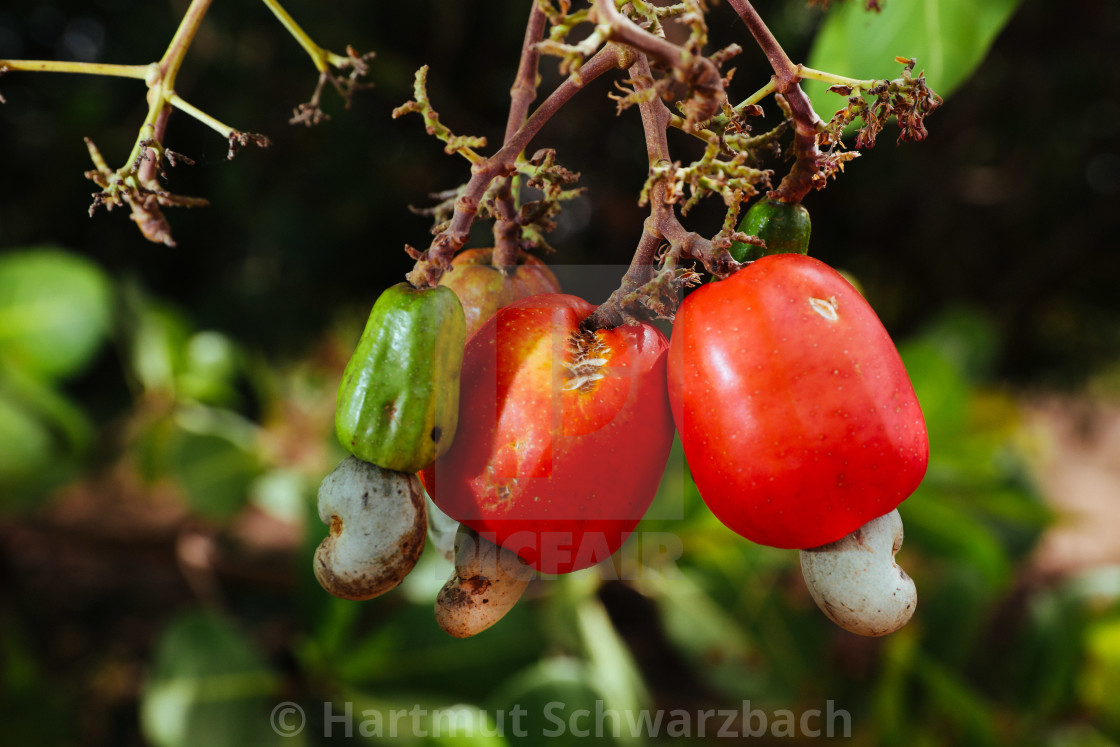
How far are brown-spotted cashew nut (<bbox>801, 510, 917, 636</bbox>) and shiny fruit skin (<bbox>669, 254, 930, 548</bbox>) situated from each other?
1 centimetres

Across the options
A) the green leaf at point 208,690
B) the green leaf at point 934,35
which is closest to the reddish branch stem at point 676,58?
the green leaf at point 934,35

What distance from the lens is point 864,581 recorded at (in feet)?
1.33

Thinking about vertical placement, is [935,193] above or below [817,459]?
below

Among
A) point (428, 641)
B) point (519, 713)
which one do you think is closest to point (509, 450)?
point (519, 713)

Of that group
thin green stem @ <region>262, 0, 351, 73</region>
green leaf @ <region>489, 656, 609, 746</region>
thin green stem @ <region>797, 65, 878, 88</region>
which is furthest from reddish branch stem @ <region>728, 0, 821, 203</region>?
green leaf @ <region>489, 656, 609, 746</region>

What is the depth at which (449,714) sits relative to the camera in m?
0.82

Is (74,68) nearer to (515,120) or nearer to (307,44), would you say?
(307,44)

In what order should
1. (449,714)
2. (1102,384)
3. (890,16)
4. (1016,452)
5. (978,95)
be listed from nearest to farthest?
(890,16) < (449,714) < (978,95) < (1016,452) < (1102,384)

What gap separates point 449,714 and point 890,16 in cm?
72

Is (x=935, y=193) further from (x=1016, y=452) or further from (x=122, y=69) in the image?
(x=122, y=69)

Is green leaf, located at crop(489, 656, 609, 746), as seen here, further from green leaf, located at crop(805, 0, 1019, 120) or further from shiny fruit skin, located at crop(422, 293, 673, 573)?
green leaf, located at crop(805, 0, 1019, 120)

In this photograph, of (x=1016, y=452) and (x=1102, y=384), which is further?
(x=1102, y=384)

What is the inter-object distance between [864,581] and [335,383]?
4.91ft

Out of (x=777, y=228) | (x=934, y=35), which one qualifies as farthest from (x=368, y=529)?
(x=934, y=35)
